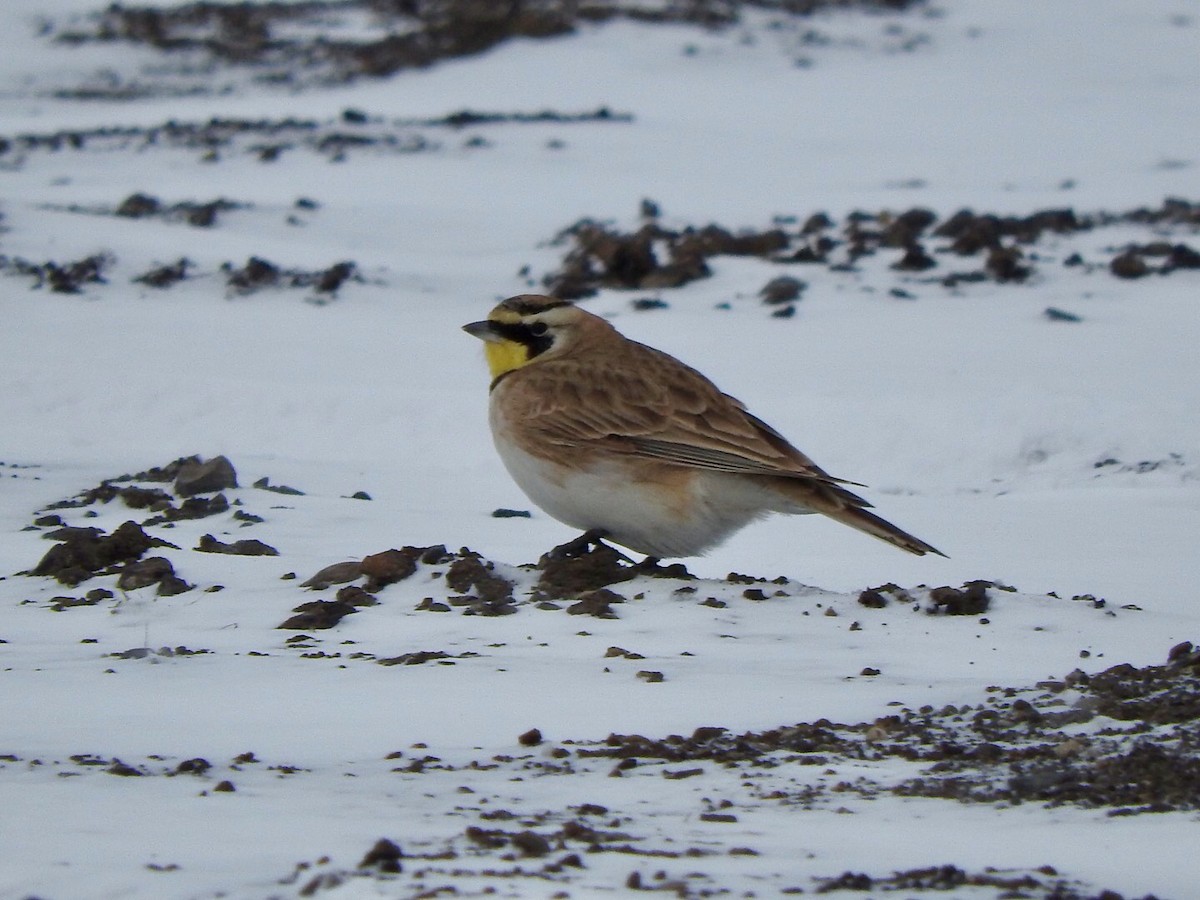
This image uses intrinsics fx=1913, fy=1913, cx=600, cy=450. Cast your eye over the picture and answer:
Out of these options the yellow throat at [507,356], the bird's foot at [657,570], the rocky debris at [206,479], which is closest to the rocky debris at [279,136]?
the rocky debris at [206,479]

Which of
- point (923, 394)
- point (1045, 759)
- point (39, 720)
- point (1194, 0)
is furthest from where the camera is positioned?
point (1194, 0)

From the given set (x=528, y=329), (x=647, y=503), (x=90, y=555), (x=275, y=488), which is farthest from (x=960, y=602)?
(x=275, y=488)

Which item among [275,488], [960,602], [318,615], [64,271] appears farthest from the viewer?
[64,271]

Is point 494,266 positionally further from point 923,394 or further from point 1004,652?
point 1004,652

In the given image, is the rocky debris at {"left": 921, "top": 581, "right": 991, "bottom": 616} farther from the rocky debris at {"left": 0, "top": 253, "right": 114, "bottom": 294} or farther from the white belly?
the rocky debris at {"left": 0, "top": 253, "right": 114, "bottom": 294}

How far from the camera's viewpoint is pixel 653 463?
6.80 meters

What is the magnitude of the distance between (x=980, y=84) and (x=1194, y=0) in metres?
6.78

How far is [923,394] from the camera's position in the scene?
35.0 feet

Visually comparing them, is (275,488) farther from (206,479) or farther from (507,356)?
(507,356)

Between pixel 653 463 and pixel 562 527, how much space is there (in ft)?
6.05

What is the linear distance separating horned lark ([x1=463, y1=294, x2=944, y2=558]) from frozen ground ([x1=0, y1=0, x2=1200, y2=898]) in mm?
259

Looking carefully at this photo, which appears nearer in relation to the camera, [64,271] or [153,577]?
[153,577]

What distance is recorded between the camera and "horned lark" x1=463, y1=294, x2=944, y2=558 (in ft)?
22.1

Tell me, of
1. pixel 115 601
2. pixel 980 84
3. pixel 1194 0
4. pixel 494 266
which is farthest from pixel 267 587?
pixel 1194 0
